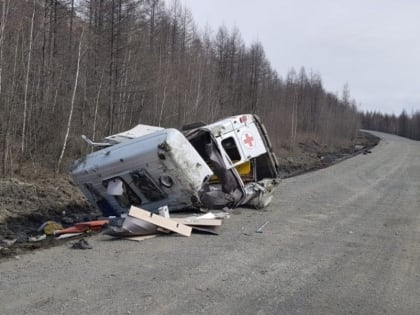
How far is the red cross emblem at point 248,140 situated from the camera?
36.8 feet

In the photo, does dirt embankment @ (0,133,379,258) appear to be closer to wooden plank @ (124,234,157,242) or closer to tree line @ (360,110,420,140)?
wooden plank @ (124,234,157,242)

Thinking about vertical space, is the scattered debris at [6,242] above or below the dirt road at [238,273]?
below

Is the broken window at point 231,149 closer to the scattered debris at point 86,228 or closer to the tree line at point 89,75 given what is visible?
the scattered debris at point 86,228

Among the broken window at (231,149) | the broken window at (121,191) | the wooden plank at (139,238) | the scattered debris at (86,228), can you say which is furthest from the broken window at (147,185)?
the broken window at (231,149)

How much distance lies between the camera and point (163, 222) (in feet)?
27.8

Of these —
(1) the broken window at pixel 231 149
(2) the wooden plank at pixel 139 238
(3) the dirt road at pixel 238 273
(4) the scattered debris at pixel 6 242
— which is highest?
(1) the broken window at pixel 231 149

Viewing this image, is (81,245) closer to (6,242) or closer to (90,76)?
(6,242)

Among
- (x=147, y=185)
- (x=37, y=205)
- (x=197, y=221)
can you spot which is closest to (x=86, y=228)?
(x=147, y=185)

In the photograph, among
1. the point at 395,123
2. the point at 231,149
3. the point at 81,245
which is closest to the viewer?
the point at 81,245

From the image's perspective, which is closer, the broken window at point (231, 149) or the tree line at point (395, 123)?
the broken window at point (231, 149)

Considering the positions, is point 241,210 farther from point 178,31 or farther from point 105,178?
point 178,31

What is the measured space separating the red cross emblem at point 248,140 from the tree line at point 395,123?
4022 inches

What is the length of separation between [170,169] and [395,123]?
14332 cm

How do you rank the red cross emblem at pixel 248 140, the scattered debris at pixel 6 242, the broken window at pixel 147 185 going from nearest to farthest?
the scattered debris at pixel 6 242 → the broken window at pixel 147 185 → the red cross emblem at pixel 248 140
